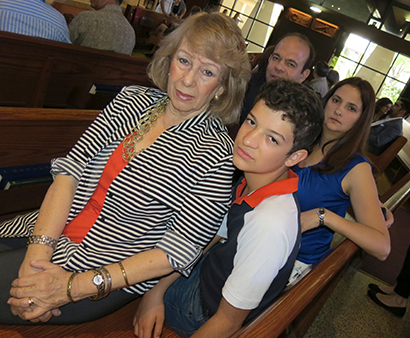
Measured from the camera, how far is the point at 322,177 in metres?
1.91

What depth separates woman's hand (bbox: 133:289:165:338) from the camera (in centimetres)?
136

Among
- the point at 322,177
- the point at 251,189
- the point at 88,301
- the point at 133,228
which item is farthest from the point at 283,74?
the point at 88,301

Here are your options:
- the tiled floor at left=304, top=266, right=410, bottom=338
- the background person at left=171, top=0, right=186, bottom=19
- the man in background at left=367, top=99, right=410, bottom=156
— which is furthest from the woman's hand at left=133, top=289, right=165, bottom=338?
the background person at left=171, top=0, right=186, bottom=19

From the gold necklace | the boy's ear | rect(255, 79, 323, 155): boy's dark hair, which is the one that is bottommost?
the gold necklace

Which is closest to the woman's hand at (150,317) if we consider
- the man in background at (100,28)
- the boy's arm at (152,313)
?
the boy's arm at (152,313)

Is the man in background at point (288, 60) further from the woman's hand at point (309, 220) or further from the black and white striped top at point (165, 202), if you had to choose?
the black and white striped top at point (165, 202)

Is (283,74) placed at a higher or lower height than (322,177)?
higher

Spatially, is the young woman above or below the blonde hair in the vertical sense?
below

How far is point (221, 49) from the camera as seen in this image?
1443 mm

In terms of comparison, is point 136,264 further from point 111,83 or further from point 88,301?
point 111,83

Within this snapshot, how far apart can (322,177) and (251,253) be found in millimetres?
964

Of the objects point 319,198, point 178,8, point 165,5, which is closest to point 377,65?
point 178,8

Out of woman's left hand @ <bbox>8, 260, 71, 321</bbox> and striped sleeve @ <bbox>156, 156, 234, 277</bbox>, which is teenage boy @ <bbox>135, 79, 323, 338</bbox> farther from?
woman's left hand @ <bbox>8, 260, 71, 321</bbox>

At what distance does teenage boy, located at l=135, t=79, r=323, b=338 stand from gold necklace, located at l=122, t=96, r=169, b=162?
0.40 metres
